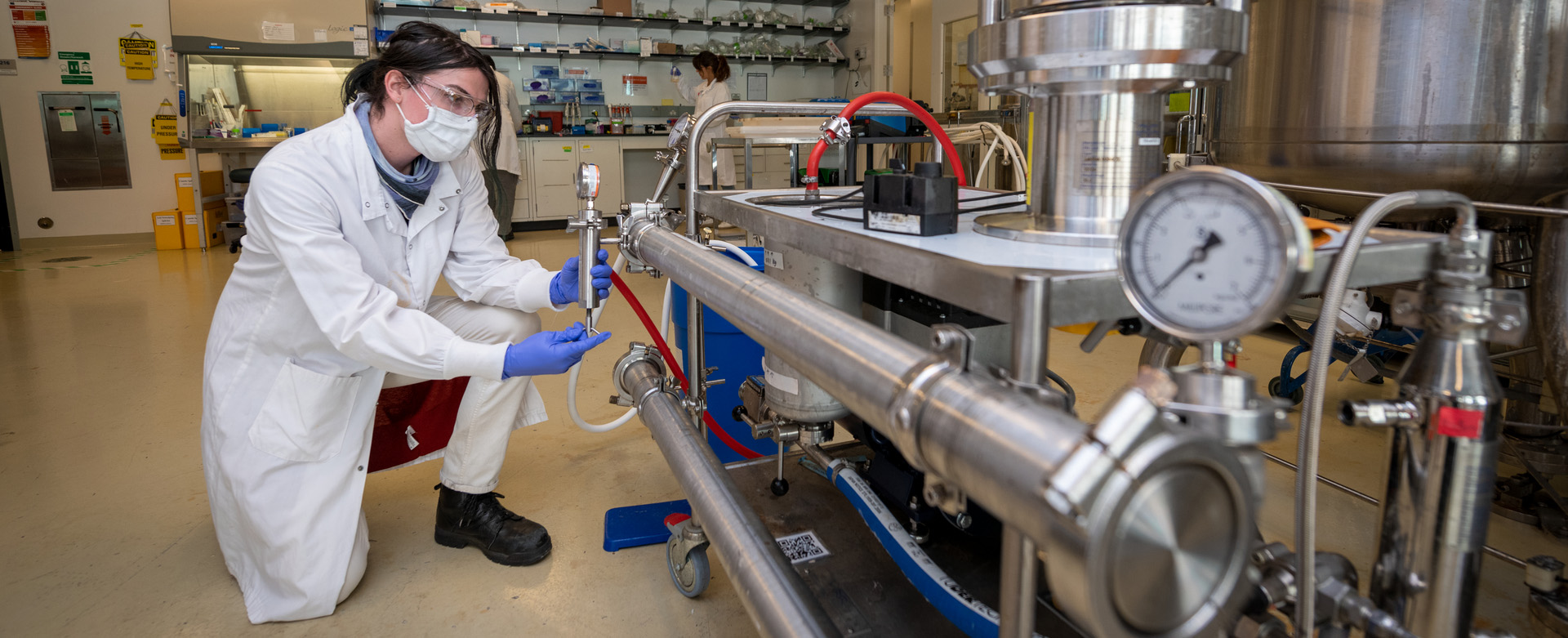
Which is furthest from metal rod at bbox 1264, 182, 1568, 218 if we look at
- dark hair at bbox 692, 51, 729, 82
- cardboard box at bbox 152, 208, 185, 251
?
cardboard box at bbox 152, 208, 185, 251

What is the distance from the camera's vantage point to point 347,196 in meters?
1.35

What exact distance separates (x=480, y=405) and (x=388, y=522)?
14.1 inches

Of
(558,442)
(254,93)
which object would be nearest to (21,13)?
(254,93)

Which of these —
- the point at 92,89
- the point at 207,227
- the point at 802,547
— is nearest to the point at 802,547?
the point at 802,547

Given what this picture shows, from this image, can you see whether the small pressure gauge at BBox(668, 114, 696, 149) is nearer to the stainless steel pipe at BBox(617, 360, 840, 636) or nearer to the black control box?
the stainless steel pipe at BBox(617, 360, 840, 636)

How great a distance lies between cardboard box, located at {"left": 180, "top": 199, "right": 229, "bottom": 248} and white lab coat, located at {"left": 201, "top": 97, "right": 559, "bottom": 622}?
16.6 feet

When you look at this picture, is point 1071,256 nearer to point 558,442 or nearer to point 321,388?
point 321,388

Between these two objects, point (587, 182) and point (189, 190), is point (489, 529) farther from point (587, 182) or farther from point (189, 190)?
point (189, 190)

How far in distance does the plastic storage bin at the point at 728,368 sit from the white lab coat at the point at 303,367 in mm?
512

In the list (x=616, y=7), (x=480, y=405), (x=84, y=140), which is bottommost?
(x=480, y=405)

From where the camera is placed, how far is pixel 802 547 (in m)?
1.25

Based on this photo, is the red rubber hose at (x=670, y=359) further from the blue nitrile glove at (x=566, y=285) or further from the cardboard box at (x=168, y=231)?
the cardboard box at (x=168, y=231)

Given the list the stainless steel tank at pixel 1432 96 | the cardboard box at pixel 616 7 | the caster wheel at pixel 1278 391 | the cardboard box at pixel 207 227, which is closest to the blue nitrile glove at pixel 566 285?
the stainless steel tank at pixel 1432 96

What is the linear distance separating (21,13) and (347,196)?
6.18 metres
